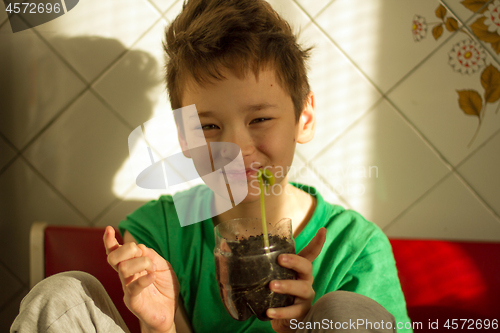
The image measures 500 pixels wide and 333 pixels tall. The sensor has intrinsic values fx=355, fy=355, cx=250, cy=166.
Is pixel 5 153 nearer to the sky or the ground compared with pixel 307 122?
nearer to the sky

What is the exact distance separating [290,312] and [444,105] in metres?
0.55

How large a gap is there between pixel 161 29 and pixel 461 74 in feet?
2.03

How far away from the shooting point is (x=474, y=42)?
0.71m

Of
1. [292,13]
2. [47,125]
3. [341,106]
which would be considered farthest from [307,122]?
[47,125]

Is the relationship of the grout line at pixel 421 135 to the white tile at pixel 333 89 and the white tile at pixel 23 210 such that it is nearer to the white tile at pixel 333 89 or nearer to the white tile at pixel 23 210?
the white tile at pixel 333 89

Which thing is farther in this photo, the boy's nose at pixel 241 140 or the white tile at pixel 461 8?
the white tile at pixel 461 8

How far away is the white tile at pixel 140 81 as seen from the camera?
0.74m

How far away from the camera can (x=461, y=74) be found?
2.35ft

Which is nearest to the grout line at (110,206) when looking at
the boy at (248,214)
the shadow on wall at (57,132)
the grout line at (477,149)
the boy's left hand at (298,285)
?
the shadow on wall at (57,132)

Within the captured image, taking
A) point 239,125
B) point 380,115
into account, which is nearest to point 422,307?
point 380,115

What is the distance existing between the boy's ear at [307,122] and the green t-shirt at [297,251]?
0.39 feet

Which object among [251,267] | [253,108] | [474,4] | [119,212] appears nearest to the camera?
[251,267]

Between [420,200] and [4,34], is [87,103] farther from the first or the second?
[420,200]

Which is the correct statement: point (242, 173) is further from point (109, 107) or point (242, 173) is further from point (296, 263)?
point (109, 107)
